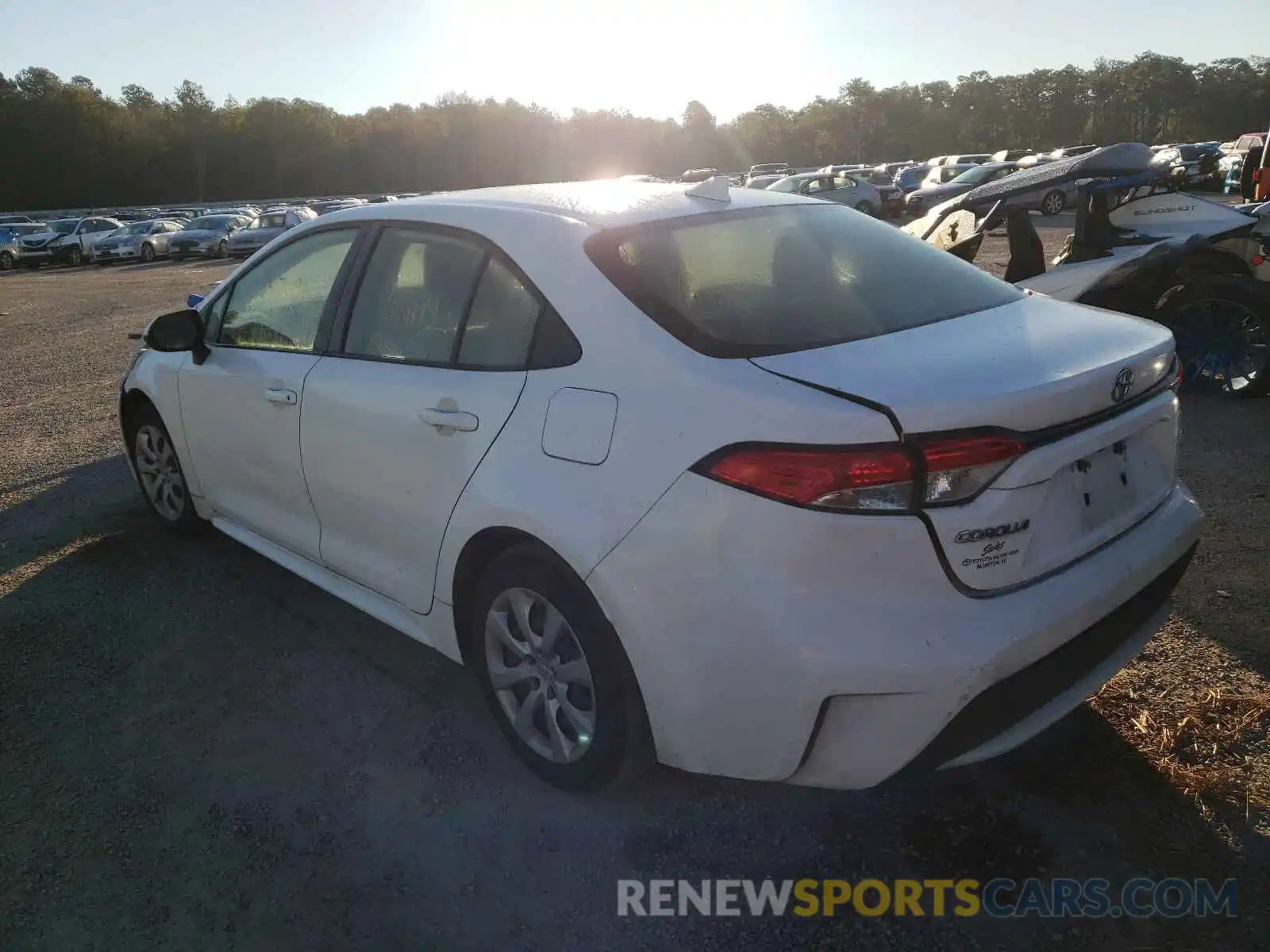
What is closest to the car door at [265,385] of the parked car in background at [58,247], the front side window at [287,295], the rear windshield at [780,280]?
the front side window at [287,295]

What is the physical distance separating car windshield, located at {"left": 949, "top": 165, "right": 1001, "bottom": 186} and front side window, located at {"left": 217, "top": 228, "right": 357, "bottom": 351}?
2775cm

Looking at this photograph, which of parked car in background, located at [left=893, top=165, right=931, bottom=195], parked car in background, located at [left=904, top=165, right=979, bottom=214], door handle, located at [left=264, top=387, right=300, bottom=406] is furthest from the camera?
parked car in background, located at [left=893, top=165, right=931, bottom=195]

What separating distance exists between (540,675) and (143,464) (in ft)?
10.6

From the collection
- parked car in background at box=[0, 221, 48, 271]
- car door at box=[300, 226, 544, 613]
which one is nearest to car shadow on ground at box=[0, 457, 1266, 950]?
car door at box=[300, 226, 544, 613]

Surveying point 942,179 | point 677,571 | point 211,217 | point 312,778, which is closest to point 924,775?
point 677,571

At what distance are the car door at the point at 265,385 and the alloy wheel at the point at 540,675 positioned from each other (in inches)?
42.8

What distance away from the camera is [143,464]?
16.2 ft

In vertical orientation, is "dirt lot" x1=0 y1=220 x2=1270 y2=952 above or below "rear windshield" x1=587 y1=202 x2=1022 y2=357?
below

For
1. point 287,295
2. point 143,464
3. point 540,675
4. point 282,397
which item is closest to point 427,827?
point 540,675

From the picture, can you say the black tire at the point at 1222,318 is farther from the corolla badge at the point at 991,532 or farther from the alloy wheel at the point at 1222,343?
the corolla badge at the point at 991,532

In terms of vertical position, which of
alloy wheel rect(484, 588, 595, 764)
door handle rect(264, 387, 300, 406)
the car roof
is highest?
the car roof

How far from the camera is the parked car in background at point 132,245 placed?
32094 mm

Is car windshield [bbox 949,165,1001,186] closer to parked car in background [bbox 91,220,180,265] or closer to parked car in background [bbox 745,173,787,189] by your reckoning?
parked car in background [bbox 745,173,787,189]

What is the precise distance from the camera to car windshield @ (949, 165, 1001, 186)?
28.5 meters
